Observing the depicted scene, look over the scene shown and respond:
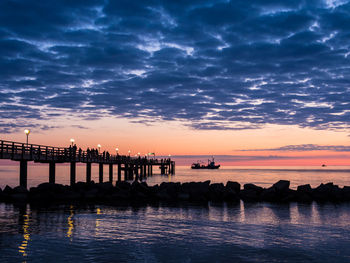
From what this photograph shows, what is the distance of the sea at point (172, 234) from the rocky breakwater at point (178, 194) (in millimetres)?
5287

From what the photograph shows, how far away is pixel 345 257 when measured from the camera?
15.2 meters

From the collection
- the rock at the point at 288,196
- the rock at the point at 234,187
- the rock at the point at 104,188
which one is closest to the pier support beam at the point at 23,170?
the rock at the point at 104,188

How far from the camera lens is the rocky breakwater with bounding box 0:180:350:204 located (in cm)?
3556

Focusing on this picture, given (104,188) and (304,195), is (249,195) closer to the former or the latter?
(304,195)

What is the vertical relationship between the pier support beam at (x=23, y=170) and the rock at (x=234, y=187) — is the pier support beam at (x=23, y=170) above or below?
above

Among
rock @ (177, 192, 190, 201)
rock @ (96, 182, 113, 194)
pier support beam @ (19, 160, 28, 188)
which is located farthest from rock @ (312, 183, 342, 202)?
pier support beam @ (19, 160, 28, 188)

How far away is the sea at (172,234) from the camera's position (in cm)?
1523

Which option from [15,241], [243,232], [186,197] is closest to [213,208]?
[186,197]

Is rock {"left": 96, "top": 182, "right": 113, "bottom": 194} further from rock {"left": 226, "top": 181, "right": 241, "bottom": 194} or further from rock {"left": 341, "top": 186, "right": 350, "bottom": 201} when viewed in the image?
rock {"left": 341, "top": 186, "right": 350, "bottom": 201}

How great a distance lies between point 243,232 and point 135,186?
2024cm

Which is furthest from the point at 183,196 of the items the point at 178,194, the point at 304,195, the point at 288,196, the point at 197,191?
the point at 304,195

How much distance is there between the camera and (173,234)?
19484 millimetres

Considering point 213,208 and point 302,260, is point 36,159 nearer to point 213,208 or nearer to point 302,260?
point 213,208

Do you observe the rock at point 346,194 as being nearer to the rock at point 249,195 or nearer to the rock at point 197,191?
the rock at point 249,195
